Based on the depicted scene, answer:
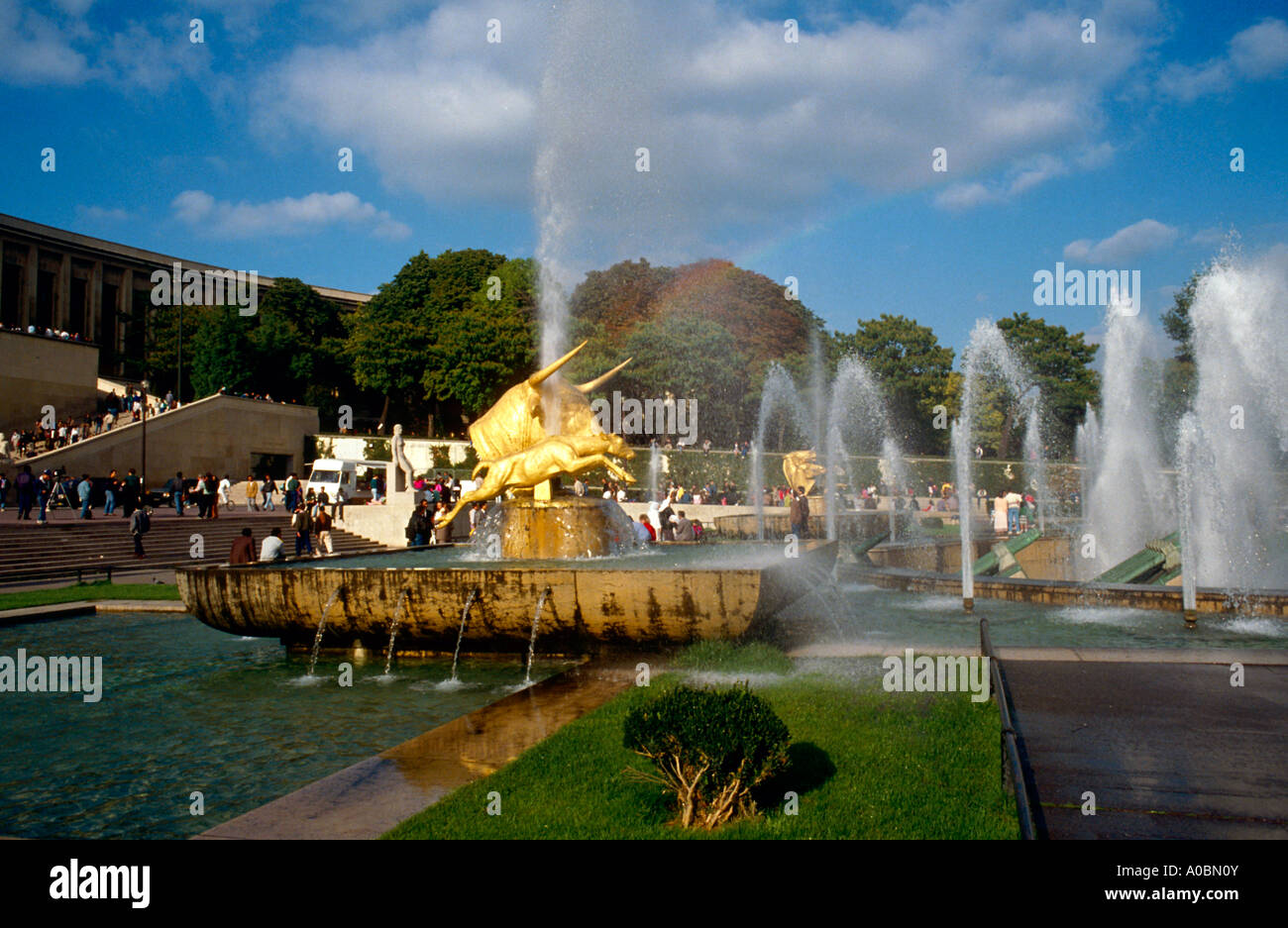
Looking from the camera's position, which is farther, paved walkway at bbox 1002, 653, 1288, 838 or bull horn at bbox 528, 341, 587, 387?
bull horn at bbox 528, 341, 587, 387

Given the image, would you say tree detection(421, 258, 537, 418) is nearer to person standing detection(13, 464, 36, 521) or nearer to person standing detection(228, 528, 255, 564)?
person standing detection(13, 464, 36, 521)

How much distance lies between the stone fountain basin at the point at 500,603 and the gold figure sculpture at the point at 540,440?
115 inches

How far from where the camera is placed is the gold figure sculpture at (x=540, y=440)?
1362 centimetres

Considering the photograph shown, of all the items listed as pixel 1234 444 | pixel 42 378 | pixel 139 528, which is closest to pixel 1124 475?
pixel 1234 444

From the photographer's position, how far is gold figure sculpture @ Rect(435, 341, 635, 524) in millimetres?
13625

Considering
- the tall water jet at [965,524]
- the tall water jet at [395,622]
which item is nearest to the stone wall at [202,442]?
the tall water jet at [395,622]

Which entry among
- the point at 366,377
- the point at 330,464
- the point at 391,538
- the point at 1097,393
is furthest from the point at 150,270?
the point at 1097,393

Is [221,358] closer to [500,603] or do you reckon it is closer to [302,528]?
Result: [302,528]

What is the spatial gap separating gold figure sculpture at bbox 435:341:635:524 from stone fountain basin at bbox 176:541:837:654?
9.62 feet

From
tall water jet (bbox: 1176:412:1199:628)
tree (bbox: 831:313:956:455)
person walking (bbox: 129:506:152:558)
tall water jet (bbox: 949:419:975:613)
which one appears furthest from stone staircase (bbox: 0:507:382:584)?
tree (bbox: 831:313:956:455)

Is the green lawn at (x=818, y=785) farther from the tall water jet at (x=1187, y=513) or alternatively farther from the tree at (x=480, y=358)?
the tree at (x=480, y=358)

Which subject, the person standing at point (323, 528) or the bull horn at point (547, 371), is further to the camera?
the person standing at point (323, 528)

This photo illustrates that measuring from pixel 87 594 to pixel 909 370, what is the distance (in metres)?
60.1
